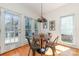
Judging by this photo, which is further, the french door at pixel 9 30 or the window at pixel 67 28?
the window at pixel 67 28

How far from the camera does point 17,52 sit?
6.14 feet

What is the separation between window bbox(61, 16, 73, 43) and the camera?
1.89 meters

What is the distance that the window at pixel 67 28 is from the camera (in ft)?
6.19

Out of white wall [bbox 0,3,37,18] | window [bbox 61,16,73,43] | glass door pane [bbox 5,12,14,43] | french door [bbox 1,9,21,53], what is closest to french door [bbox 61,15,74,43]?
window [bbox 61,16,73,43]

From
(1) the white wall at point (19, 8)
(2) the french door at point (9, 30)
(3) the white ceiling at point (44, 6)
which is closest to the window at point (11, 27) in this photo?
(2) the french door at point (9, 30)

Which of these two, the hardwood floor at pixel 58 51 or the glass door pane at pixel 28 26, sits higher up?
the glass door pane at pixel 28 26

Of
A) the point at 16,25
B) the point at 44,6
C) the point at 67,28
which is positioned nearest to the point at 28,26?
the point at 16,25

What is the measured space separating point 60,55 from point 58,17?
795mm

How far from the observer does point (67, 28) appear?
192 centimetres

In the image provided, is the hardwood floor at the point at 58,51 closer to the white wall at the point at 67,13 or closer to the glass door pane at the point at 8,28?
the white wall at the point at 67,13

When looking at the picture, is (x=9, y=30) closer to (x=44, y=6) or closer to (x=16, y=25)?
(x=16, y=25)

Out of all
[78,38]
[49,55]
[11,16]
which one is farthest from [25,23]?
[78,38]

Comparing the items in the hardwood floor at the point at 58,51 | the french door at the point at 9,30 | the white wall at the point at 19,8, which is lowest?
the hardwood floor at the point at 58,51

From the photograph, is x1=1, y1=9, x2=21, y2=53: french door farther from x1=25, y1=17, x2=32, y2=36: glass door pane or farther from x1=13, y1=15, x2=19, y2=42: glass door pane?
x1=25, y1=17, x2=32, y2=36: glass door pane
